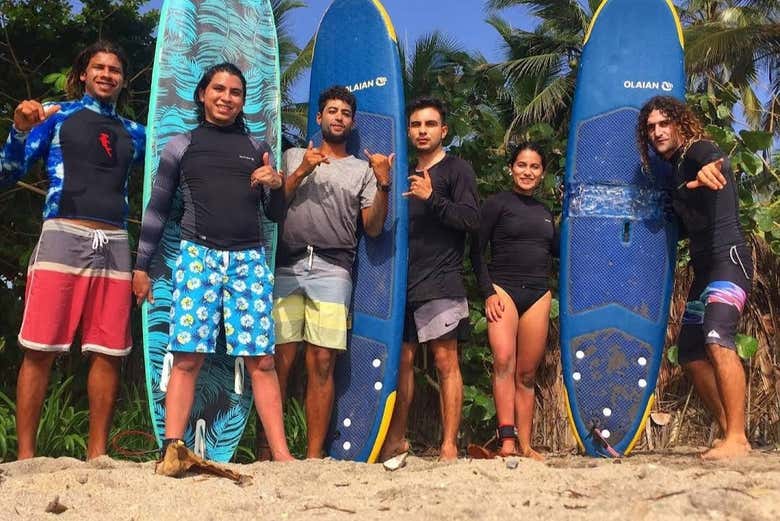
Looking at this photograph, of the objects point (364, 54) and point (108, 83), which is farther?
point (364, 54)

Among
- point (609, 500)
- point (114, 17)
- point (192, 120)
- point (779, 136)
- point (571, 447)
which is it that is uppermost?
point (779, 136)

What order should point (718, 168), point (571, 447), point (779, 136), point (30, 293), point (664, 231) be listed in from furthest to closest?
point (779, 136) → point (571, 447) → point (664, 231) → point (718, 168) → point (30, 293)

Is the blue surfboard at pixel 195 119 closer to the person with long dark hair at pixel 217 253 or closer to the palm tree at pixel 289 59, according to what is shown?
the person with long dark hair at pixel 217 253

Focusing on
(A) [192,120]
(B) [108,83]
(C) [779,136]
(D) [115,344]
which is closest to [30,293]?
(D) [115,344]

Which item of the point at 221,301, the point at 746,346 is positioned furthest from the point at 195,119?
the point at 746,346

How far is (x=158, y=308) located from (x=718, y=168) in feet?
8.45

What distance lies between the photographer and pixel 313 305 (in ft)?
11.6

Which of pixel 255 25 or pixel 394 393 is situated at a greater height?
pixel 255 25

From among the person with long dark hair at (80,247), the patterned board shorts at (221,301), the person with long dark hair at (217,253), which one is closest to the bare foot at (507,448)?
the person with long dark hair at (217,253)

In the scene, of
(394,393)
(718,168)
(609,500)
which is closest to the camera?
(609,500)

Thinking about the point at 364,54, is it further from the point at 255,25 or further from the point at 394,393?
the point at 394,393

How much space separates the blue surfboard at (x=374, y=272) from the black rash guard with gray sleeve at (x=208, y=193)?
0.69 m

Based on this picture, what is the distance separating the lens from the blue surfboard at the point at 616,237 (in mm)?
3877

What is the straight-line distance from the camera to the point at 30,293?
309cm
